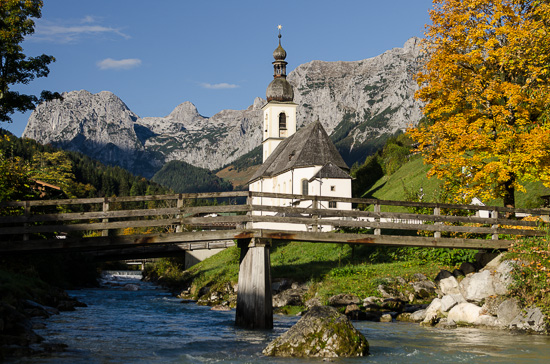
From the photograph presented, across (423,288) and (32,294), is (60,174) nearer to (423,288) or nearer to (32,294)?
(32,294)

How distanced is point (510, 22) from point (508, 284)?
1136 cm

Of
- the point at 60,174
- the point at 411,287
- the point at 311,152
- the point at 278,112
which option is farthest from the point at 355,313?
the point at 278,112

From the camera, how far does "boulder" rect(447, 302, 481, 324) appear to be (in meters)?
19.4

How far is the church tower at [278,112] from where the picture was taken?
89.3 m

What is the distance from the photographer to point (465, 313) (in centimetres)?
1959

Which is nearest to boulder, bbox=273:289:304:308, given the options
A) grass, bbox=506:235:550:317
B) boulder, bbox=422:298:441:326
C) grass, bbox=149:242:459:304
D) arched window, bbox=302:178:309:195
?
grass, bbox=149:242:459:304

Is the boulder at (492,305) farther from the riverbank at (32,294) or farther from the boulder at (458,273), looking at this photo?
the riverbank at (32,294)

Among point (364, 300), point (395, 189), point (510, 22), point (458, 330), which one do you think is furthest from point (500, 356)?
point (395, 189)

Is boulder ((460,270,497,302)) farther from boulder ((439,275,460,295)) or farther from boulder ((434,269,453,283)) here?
boulder ((434,269,453,283))

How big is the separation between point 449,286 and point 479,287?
268 cm

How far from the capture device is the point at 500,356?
45.5 feet

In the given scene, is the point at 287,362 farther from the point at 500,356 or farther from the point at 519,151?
the point at 519,151

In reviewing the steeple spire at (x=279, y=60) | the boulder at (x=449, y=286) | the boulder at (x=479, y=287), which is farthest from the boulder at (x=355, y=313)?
the steeple spire at (x=279, y=60)

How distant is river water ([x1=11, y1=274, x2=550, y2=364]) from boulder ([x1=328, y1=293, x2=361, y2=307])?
2.22m
